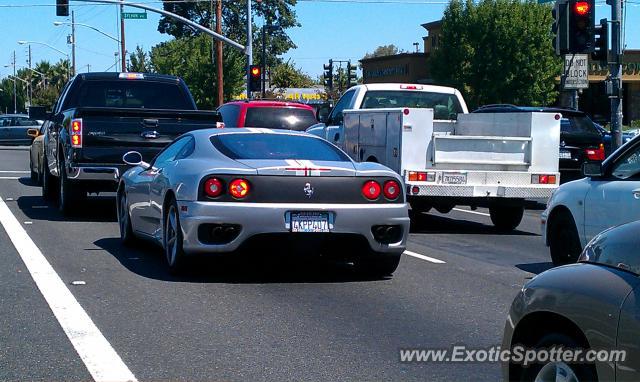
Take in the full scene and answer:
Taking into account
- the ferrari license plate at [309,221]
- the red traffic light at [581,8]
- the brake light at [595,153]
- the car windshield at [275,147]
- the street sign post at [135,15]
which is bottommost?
the ferrari license plate at [309,221]

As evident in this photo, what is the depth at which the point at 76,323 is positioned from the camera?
293 inches

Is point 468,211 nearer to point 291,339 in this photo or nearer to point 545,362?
point 291,339

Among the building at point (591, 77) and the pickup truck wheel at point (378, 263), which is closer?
the pickup truck wheel at point (378, 263)

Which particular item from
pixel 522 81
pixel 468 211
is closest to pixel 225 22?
pixel 522 81

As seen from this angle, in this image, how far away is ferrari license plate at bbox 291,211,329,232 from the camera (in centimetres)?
901

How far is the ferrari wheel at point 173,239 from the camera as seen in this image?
9.29 m

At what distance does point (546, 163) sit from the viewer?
46.3 ft

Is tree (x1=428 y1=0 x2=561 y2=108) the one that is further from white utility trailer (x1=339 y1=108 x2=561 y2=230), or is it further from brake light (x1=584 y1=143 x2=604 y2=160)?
white utility trailer (x1=339 y1=108 x2=561 y2=230)

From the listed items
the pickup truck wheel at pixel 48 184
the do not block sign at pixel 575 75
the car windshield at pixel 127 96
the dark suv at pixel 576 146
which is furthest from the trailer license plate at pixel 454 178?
the do not block sign at pixel 575 75

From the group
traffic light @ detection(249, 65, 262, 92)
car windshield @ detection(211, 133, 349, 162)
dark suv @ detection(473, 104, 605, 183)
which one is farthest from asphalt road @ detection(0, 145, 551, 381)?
traffic light @ detection(249, 65, 262, 92)

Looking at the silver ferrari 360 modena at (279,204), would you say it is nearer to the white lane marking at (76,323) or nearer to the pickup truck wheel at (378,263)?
the pickup truck wheel at (378,263)

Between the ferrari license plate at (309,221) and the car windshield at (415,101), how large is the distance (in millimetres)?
7549

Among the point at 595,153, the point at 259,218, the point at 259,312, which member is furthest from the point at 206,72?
the point at 259,312

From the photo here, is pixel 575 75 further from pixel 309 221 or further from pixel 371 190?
pixel 309 221
